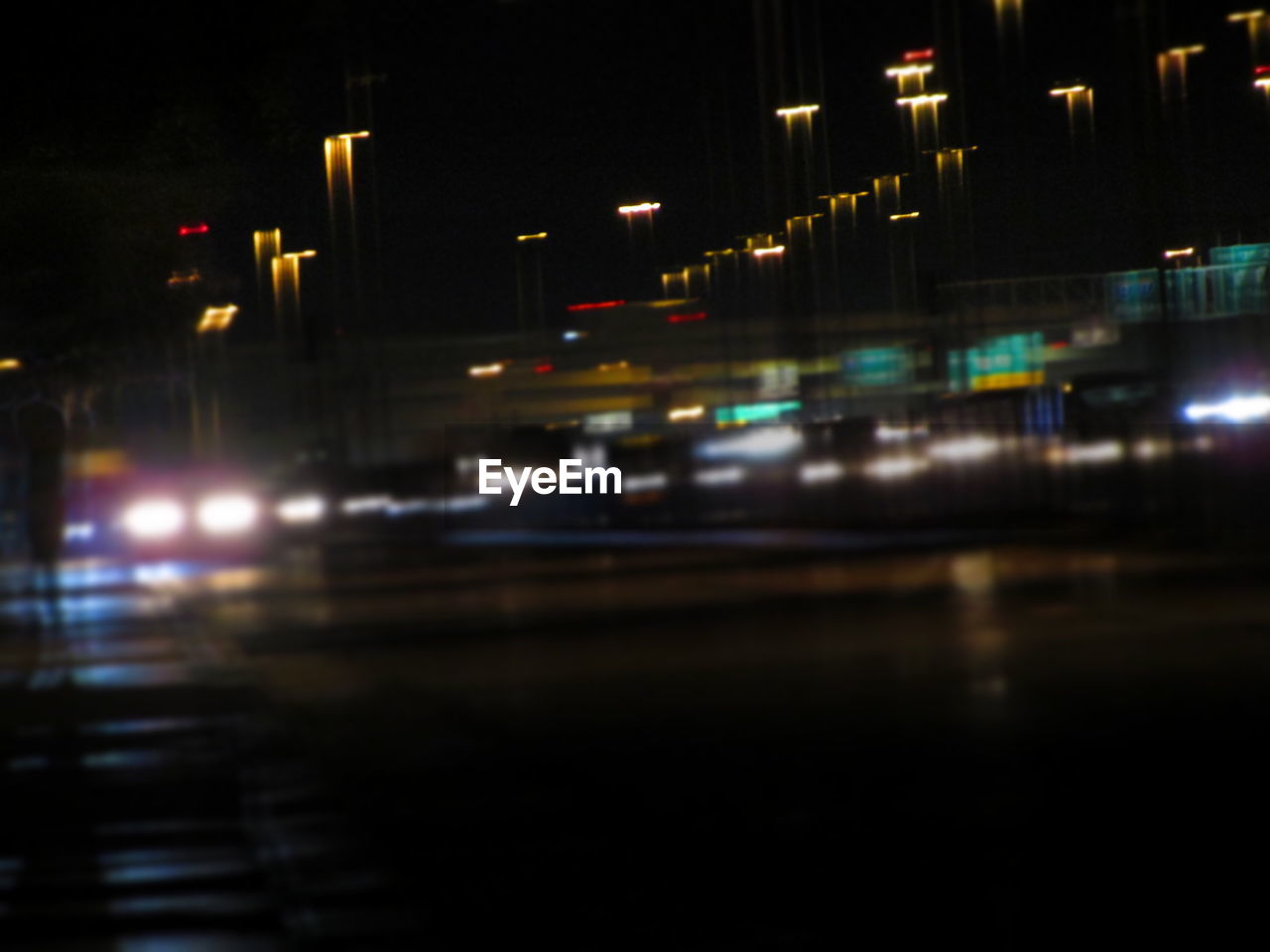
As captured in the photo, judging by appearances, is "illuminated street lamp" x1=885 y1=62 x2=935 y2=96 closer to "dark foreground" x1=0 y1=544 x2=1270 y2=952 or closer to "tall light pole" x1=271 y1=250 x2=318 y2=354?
"dark foreground" x1=0 y1=544 x2=1270 y2=952

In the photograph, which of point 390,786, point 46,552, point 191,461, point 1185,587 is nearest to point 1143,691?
point 390,786

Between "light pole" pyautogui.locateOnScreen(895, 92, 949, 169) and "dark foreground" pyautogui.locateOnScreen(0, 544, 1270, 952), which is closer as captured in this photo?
"dark foreground" pyautogui.locateOnScreen(0, 544, 1270, 952)

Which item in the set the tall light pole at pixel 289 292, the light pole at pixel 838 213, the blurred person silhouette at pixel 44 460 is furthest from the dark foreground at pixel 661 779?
the light pole at pixel 838 213

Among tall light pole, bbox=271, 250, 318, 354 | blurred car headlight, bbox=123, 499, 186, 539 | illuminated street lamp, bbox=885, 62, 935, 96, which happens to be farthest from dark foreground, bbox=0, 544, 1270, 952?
blurred car headlight, bbox=123, 499, 186, 539

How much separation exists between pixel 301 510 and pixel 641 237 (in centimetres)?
1580

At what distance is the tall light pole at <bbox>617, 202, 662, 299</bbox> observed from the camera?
40.5 feet

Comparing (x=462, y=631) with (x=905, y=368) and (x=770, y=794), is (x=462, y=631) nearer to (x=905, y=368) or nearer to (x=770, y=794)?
(x=905, y=368)

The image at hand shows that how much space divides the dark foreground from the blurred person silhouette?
7.08 feet

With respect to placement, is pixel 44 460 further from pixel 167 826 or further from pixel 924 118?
pixel 167 826

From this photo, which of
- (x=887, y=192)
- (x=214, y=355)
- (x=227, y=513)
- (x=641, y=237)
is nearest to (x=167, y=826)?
(x=641, y=237)

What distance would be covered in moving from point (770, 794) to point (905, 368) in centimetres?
1081

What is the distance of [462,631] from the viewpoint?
584 inches

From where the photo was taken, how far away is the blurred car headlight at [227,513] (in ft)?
83.3

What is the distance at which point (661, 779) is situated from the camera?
7695mm
